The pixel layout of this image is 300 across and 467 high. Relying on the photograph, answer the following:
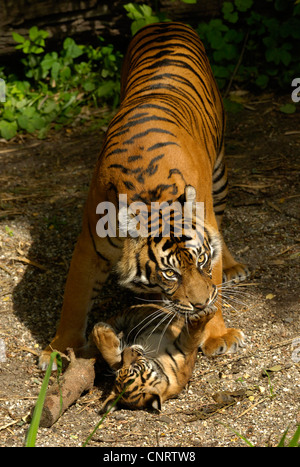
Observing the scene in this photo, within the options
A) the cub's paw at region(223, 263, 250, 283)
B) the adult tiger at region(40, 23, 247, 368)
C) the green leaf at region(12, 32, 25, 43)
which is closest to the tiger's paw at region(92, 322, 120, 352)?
the adult tiger at region(40, 23, 247, 368)

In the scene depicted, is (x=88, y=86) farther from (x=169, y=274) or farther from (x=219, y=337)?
(x=169, y=274)

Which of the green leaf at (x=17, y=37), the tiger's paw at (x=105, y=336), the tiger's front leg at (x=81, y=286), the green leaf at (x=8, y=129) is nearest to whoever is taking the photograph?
the tiger's paw at (x=105, y=336)

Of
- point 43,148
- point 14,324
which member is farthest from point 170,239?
point 43,148

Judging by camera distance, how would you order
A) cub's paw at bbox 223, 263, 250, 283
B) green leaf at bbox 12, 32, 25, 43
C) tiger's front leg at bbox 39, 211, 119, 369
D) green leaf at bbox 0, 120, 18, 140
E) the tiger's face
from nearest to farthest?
the tiger's face < tiger's front leg at bbox 39, 211, 119, 369 < cub's paw at bbox 223, 263, 250, 283 < green leaf at bbox 0, 120, 18, 140 < green leaf at bbox 12, 32, 25, 43

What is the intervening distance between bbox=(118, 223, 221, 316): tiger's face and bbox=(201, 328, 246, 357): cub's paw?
674mm

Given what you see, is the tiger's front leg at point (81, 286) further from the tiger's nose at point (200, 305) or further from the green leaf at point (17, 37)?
the green leaf at point (17, 37)

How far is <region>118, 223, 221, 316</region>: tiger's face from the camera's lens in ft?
8.87

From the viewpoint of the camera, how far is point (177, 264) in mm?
2701

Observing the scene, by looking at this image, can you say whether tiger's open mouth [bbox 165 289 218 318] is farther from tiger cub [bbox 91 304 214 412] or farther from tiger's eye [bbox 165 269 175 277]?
tiger's eye [bbox 165 269 175 277]

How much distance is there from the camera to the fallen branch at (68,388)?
9.38 feet

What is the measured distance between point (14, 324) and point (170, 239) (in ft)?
4.40

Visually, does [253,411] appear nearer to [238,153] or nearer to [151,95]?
[151,95]

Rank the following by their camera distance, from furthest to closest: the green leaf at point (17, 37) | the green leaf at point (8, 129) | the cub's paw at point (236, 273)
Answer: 1. the green leaf at point (17, 37)
2. the green leaf at point (8, 129)
3. the cub's paw at point (236, 273)

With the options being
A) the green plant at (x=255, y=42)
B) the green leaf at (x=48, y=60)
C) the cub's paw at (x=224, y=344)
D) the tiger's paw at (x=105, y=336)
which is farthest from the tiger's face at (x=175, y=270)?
the green leaf at (x=48, y=60)
